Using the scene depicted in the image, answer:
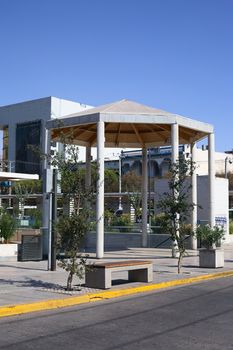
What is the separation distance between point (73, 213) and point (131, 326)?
4.08 meters

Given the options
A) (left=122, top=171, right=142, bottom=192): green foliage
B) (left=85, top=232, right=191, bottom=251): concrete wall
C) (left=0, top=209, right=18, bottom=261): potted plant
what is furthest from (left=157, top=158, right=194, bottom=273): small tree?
(left=122, top=171, right=142, bottom=192): green foliage

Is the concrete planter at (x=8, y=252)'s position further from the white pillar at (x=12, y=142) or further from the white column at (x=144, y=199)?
the white pillar at (x=12, y=142)

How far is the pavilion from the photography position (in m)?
22.2

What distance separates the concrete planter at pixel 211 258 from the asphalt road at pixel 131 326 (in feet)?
21.6

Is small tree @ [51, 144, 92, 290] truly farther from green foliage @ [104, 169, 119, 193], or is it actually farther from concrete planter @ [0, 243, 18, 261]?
green foliage @ [104, 169, 119, 193]

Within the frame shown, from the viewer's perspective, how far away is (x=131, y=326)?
9133 mm

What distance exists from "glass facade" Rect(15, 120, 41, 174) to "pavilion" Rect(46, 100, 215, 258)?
89927mm

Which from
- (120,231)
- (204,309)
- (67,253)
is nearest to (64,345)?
(204,309)

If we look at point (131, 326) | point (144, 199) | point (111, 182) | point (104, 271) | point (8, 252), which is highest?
point (111, 182)

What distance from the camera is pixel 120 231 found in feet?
114

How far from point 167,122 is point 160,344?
52.9 feet

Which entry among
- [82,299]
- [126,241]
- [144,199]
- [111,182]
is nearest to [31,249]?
[82,299]

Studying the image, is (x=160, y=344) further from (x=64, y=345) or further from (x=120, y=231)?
(x=120, y=231)

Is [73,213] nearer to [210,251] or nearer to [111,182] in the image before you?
[210,251]
